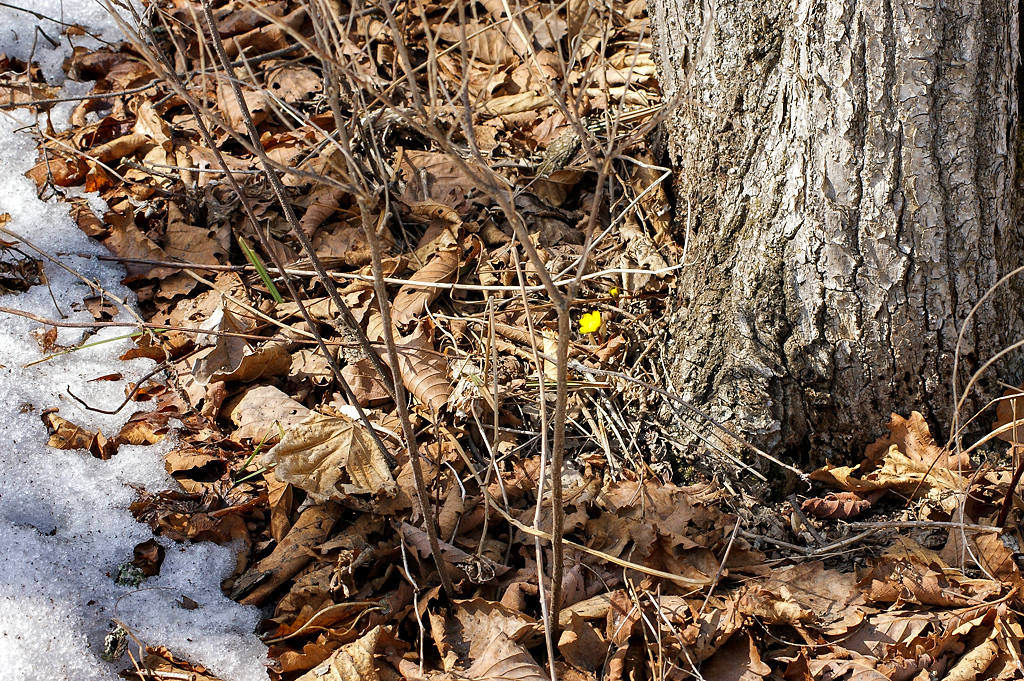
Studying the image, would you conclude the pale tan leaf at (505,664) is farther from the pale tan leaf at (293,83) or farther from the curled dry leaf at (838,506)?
the pale tan leaf at (293,83)

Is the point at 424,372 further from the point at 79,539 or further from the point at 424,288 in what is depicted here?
the point at 79,539

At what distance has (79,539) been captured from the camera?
1.89 metres

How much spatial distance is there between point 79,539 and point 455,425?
0.96 meters

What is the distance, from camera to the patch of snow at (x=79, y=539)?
1.70 m

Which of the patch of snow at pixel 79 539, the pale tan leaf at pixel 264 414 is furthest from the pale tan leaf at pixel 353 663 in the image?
the pale tan leaf at pixel 264 414

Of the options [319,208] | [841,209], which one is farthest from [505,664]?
[319,208]

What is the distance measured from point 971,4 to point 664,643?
1.57 meters

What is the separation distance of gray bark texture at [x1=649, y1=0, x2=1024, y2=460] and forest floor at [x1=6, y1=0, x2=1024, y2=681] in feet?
0.47

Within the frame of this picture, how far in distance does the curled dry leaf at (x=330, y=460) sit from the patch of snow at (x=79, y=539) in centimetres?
26

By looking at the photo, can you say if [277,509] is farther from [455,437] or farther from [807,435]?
[807,435]

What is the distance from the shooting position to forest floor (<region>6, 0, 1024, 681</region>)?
5.63ft

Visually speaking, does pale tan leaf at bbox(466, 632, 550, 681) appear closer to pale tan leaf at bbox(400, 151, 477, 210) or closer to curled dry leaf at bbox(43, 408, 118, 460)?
curled dry leaf at bbox(43, 408, 118, 460)

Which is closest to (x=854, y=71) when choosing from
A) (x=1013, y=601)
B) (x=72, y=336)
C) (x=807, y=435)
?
(x=807, y=435)

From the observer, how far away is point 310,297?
8.34ft
